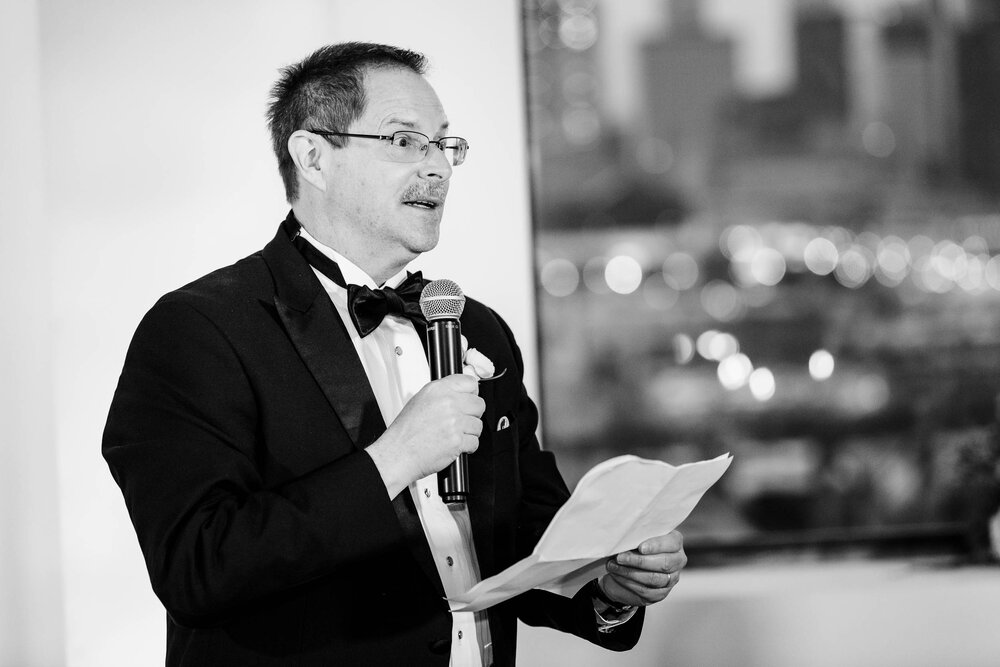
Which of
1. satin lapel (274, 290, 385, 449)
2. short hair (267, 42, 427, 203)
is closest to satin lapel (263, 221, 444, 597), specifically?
satin lapel (274, 290, 385, 449)

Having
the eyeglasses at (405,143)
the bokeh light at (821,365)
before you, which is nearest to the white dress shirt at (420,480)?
the eyeglasses at (405,143)

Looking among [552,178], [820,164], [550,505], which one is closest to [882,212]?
[820,164]

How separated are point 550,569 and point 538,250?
210 centimetres

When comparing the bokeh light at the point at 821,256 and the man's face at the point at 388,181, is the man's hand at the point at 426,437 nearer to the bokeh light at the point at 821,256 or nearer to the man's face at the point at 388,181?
the man's face at the point at 388,181

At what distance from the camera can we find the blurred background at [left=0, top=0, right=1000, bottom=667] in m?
2.95

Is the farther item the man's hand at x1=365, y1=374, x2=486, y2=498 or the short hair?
the short hair

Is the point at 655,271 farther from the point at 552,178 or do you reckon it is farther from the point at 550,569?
the point at 550,569

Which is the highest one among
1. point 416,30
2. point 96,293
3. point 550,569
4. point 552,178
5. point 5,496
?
point 416,30

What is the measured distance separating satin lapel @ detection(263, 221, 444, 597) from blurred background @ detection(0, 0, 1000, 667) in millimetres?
1319

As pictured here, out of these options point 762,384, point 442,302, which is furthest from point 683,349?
point 442,302

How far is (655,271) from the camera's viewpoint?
357cm

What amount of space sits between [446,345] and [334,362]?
0.67ft

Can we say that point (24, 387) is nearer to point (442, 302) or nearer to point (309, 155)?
point (309, 155)

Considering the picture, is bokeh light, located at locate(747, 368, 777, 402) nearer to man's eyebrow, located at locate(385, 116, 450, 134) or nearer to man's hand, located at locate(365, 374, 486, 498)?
man's eyebrow, located at locate(385, 116, 450, 134)
